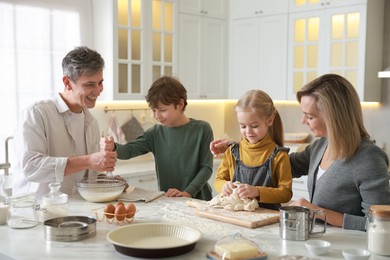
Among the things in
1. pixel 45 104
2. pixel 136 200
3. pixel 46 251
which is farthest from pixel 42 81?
pixel 46 251

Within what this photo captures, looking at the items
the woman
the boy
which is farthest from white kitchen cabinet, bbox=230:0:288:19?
the woman

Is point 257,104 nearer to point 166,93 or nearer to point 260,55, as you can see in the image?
point 166,93

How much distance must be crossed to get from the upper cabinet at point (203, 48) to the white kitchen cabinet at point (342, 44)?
830 millimetres

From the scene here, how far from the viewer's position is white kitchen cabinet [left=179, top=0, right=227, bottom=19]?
5.01 meters

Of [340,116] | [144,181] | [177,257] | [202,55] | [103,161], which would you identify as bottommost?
[144,181]

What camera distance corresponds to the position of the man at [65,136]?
240cm

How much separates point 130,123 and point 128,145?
6.41 feet

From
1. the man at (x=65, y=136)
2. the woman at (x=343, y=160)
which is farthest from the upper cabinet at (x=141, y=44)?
the woman at (x=343, y=160)

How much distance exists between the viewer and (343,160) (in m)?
2.14

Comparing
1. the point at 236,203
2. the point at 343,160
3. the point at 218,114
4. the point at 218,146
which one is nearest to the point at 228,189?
the point at 236,203

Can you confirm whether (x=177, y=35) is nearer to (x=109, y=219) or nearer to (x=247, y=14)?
(x=247, y=14)

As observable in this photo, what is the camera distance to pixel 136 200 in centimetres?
251

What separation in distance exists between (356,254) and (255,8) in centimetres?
388

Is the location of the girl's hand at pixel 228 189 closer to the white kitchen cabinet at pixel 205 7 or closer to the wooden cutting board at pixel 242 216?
the wooden cutting board at pixel 242 216
